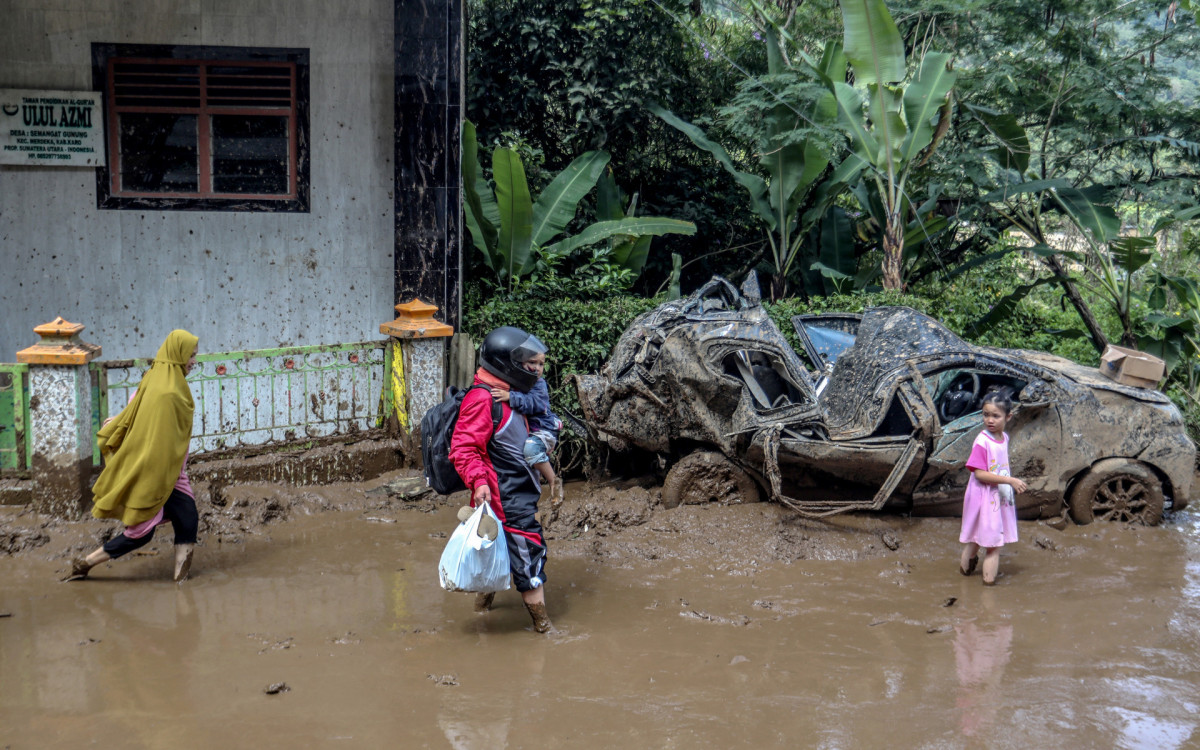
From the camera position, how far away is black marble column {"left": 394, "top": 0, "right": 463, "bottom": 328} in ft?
28.3

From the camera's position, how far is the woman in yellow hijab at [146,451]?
18.3 ft

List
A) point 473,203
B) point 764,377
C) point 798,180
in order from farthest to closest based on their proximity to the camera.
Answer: point 798,180, point 473,203, point 764,377

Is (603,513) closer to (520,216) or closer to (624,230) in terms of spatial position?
(520,216)

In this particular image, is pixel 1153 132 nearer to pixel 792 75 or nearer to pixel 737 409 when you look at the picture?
pixel 792 75

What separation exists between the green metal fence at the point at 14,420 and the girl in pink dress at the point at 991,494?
21.8ft

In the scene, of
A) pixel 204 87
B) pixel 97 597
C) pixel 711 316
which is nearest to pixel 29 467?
pixel 97 597

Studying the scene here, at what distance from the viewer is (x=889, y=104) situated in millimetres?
9789

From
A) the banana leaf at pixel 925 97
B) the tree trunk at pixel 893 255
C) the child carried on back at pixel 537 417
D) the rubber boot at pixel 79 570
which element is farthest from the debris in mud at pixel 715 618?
the banana leaf at pixel 925 97

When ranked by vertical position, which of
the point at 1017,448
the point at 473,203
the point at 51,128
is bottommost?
the point at 1017,448

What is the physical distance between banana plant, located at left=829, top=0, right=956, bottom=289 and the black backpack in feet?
21.9

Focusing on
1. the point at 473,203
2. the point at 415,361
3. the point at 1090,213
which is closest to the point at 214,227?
the point at 473,203

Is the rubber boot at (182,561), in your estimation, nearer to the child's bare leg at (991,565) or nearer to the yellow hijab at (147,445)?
the yellow hijab at (147,445)

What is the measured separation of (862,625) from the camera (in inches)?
212

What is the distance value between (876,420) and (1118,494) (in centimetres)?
218
